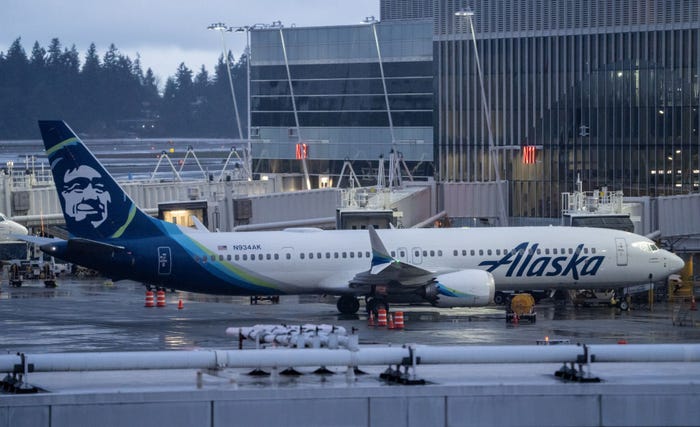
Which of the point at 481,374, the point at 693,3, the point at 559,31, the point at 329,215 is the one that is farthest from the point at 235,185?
the point at 481,374

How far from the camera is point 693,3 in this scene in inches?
3019

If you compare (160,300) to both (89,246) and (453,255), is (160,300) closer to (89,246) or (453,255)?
(89,246)

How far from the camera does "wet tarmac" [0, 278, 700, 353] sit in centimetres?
3919

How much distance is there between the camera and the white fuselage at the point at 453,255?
4784cm

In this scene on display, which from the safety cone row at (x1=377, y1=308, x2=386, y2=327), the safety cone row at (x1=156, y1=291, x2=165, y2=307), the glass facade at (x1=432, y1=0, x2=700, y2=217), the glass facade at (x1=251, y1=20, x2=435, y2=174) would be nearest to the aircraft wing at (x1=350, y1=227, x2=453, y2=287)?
the safety cone row at (x1=377, y1=308, x2=386, y2=327)

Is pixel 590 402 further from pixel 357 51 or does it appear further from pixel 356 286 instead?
pixel 357 51

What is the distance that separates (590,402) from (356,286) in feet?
97.0

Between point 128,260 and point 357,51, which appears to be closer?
point 128,260

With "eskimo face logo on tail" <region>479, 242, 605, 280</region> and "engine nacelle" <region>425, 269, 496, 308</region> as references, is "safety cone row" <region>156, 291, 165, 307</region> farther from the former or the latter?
"eskimo face logo on tail" <region>479, 242, 605, 280</region>

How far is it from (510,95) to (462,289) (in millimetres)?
38163

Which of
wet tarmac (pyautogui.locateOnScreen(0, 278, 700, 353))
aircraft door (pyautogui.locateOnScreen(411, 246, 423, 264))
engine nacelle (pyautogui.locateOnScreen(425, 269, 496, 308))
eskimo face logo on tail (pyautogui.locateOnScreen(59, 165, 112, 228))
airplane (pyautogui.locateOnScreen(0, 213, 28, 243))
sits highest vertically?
eskimo face logo on tail (pyautogui.locateOnScreen(59, 165, 112, 228))

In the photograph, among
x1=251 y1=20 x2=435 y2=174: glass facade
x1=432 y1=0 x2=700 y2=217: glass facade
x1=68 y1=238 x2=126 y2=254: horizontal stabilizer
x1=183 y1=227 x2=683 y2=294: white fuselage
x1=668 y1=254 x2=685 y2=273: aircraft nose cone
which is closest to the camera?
x1=68 y1=238 x2=126 y2=254: horizontal stabilizer

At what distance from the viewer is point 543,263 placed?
160ft

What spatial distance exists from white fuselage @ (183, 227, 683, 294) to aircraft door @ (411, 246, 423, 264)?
0.13 feet
